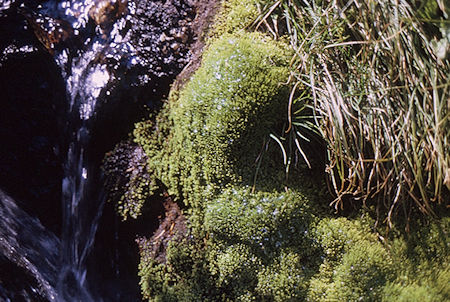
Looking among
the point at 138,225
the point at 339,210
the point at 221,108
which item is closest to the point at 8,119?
the point at 138,225

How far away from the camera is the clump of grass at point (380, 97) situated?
7.42 feet

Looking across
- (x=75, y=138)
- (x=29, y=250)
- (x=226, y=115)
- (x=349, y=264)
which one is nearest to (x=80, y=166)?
(x=75, y=138)

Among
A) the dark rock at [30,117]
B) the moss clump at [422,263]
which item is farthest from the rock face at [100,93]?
the moss clump at [422,263]

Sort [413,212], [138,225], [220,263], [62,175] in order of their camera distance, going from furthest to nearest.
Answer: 1. [62,175]
2. [138,225]
3. [220,263]
4. [413,212]

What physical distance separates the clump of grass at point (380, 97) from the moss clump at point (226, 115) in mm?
158

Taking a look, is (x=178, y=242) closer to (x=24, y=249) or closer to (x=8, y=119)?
(x=24, y=249)

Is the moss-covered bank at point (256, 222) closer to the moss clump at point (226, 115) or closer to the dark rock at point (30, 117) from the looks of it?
the moss clump at point (226, 115)

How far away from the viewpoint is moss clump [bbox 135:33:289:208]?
8.43ft

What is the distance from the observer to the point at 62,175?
3.17 m

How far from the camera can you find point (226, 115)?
8.49 feet

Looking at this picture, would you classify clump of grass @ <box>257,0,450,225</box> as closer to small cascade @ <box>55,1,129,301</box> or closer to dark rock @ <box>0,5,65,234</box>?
small cascade @ <box>55,1,129,301</box>

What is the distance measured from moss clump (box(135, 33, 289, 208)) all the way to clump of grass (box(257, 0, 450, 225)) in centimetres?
16

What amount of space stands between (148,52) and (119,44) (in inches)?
9.3

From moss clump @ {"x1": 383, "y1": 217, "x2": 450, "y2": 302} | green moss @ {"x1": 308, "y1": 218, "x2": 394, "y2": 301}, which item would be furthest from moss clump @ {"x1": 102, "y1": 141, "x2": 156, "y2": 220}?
moss clump @ {"x1": 383, "y1": 217, "x2": 450, "y2": 302}
